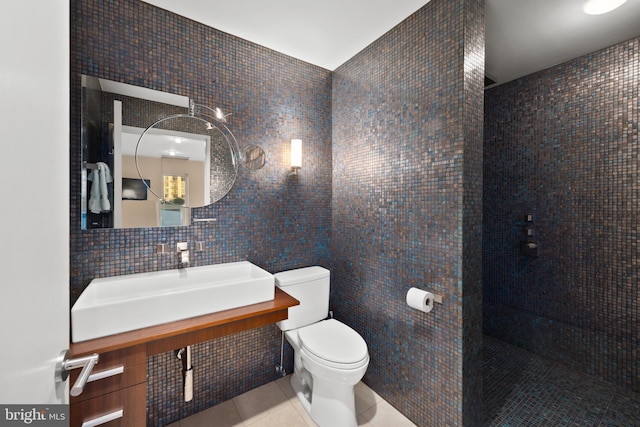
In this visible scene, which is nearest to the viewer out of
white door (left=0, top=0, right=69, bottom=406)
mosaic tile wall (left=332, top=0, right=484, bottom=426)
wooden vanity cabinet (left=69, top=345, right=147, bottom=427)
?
white door (left=0, top=0, right=69, bottom=406)

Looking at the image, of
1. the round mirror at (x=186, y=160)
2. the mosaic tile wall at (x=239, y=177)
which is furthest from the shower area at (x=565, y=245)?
the round mirror at (x=186, y=160)

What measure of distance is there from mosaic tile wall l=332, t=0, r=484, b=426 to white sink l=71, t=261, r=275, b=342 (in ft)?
2.85

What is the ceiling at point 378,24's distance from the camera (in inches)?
63.0

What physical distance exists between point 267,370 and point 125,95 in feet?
6.99

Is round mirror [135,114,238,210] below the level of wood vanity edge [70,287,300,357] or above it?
above

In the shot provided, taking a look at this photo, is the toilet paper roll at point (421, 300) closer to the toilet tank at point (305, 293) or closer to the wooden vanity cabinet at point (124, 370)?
the toilet tank at point (305, 293)

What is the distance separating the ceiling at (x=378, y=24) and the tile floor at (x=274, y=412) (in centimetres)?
263

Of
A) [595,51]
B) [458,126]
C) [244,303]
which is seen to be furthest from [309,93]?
[595,51]

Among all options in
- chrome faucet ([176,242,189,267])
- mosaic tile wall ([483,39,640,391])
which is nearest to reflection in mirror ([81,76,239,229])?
chrome faucet ([176,242,189,267])

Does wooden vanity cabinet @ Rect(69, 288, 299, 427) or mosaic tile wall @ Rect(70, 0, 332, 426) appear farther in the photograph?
mosaic tile wall @ Rect(70, 0, 332, 426)

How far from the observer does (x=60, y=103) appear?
2.20 feet

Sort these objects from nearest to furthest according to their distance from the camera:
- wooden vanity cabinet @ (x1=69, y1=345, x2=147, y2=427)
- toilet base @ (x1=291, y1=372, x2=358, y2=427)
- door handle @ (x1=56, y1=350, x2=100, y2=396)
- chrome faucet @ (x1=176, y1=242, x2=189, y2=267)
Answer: door handle @ (x1=56, y1=350, x2=100, y2=396), wooden vanity cabinet @ (x1=69, y1=345, x2=147, y2=427), toilet base @ (x1=291, y1=372, x2=358, y2=427), chrome faucet @ (x1=176, y1=242, x2=189, y2=267)

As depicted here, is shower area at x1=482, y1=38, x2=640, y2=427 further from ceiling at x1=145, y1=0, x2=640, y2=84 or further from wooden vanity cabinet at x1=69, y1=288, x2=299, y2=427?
wooden vanity cabinet at x1=69, y1=288, x2=299, y2=427

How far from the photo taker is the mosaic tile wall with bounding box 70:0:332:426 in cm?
148
